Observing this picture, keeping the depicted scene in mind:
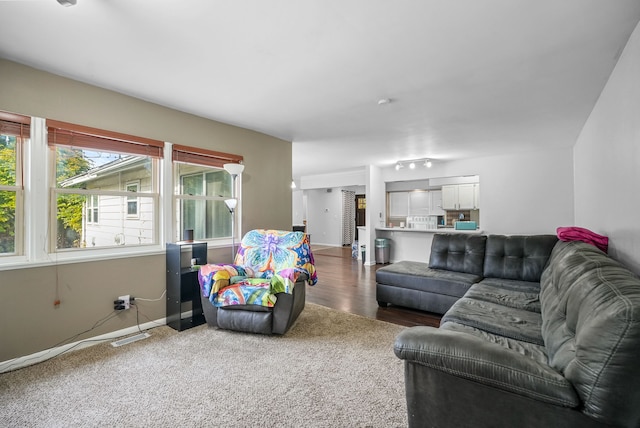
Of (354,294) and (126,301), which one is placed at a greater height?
(126,301)

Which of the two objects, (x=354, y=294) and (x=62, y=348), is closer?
(x=62, y=348)

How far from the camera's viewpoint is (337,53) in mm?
2123

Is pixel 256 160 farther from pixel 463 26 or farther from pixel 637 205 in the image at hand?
pixel 637 205

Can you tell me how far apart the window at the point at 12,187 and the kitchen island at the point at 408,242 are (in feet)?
19.6

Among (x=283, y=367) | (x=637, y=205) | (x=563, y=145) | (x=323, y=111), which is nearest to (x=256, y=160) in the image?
(x=323, y=111)

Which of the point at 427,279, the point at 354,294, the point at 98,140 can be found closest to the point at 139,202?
the point at 98,140

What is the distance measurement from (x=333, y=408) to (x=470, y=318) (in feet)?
3.65

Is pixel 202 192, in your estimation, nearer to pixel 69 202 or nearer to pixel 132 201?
pixel 132 201

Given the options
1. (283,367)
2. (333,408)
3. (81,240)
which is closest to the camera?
(333,408)

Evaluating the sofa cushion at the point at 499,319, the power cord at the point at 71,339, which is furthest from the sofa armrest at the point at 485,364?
the power cord at the point at 71,339

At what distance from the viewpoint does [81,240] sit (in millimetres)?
2725

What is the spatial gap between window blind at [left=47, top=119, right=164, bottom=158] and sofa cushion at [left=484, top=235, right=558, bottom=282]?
393cm

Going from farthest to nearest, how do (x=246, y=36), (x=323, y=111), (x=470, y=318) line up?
1. (x=323, y=111)
2. (x=470, y=318)
3. (x=246, y=36)

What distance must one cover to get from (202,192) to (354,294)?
8.35ft
